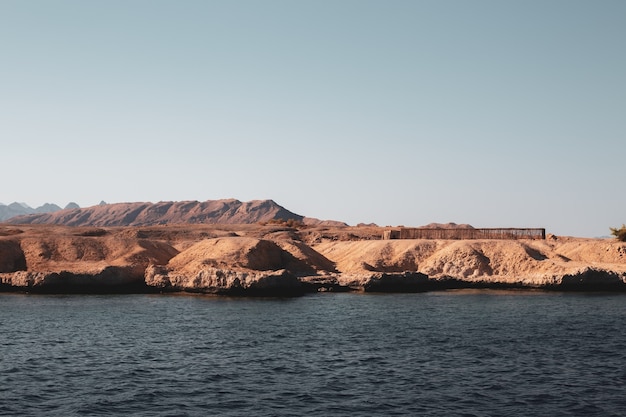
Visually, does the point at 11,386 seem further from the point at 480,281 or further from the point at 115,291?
the point at 480,281

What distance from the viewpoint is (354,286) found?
3302 inches

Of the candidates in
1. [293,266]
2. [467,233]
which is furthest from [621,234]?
[293,266]

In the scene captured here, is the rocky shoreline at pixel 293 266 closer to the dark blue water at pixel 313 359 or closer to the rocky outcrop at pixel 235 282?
the rocky outcrop at pixel 235 282

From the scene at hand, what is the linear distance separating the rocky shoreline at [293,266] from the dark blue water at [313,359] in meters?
12.9

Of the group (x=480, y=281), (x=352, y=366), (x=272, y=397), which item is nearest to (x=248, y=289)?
(x=480, y=281)

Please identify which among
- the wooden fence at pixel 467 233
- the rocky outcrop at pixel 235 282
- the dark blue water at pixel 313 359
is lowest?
the dark blue water at pixel 313 359

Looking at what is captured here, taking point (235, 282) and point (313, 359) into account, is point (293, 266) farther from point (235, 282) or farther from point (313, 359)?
point (313, 359)

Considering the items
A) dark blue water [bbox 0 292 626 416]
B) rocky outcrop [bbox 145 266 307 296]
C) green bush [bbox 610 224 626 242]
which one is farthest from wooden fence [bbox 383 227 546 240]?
dark blue water [bbox 0 292 626 416]

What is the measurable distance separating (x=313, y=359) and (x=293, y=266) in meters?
50.6

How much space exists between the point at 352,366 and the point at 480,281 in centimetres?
5166

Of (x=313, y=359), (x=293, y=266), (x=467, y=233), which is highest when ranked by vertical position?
(x=467, y=233)

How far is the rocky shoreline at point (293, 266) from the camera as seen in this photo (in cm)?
8031

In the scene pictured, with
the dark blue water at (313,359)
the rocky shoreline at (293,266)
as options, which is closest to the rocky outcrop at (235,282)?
the rocky shoreline at (293,266)

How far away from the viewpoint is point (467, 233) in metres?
114
